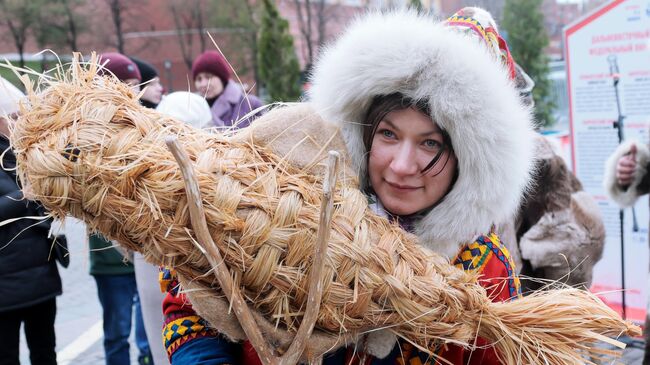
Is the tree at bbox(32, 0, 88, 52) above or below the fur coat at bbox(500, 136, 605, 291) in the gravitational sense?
above

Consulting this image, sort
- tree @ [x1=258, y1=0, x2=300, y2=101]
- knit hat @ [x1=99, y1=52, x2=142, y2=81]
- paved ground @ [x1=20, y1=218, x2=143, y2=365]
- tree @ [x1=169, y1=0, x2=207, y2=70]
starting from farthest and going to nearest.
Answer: tree @ [x1=169, y1=0, x2=207, y2=70] < tree @ [x1=258, y1=0, x2=300, y2=101] < paved ground @ [x1=20, y1=218, x2=143, y2=365] < knit hat @ [x1=99, y1=52, x2=142, y2=81]

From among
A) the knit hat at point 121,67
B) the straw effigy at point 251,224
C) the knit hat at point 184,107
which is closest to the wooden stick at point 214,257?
the straw effigy at point 251,224

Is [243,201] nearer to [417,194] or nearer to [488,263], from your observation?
[417,194]

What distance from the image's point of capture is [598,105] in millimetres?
5203

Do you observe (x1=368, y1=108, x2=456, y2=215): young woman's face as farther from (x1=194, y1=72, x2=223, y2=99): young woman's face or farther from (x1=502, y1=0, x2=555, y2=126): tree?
(x1=502, y1=0, x2=555, y2=126): tree

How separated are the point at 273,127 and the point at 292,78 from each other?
54.4 feet

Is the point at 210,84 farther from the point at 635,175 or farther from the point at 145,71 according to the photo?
the point at 635,175

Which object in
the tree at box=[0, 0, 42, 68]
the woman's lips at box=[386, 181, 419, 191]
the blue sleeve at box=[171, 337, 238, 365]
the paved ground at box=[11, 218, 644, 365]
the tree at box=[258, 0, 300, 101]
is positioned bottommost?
the paved ground at box=[11, 218, 644, 365]

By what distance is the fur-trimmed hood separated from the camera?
1.66 m

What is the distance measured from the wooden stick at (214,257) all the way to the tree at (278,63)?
15.5 meters

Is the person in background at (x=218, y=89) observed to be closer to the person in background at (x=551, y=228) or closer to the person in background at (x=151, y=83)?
the person in background at (x=151, y=83)

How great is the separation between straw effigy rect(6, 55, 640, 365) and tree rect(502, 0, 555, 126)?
1677 centimetres

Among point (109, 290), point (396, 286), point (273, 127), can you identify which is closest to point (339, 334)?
point (396, 286)

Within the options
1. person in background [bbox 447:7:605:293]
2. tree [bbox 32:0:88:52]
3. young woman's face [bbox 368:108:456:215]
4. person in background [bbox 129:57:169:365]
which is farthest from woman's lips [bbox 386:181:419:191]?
tree [bbox 32:0:88:52]
